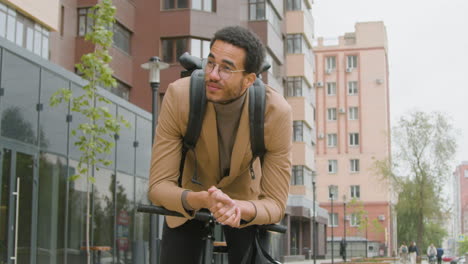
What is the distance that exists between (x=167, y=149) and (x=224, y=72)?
1.58 ft

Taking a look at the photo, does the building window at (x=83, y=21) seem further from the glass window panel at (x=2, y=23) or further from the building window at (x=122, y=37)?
the glass window panel at (x=2, y=23)

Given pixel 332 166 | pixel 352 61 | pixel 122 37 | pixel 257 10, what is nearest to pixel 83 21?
pixel 122 37

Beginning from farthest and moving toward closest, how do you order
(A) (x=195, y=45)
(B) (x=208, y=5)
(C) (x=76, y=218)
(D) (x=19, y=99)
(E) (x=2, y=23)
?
(B) (x=208, y=5) < (A) (x=195, y=45) < (C) (x=76, y=218) < (E) (x=2, y=23) < (D) (x=19, y=99)

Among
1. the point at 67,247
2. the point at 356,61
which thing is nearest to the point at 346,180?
the point at 356,61

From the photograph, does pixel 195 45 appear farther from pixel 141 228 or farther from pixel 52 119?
pixel 52 119

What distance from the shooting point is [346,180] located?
76000 millimetres

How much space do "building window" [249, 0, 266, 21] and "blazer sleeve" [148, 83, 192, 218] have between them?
119 feet

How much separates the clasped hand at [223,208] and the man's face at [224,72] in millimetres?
562

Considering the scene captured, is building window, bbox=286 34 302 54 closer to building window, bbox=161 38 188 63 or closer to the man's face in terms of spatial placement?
building window, bbox=161 38 188 63

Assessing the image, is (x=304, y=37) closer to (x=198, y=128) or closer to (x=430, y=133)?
(x=430, y=133)

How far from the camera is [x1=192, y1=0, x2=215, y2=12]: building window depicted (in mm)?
34500

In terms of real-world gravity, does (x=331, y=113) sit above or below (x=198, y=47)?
above

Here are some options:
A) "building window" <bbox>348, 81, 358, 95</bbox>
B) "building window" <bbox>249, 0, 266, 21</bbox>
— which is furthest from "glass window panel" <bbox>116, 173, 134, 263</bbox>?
"building window" <bbox>348, 81, 358, 95</bbox>

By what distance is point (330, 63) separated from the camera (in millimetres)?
77688
